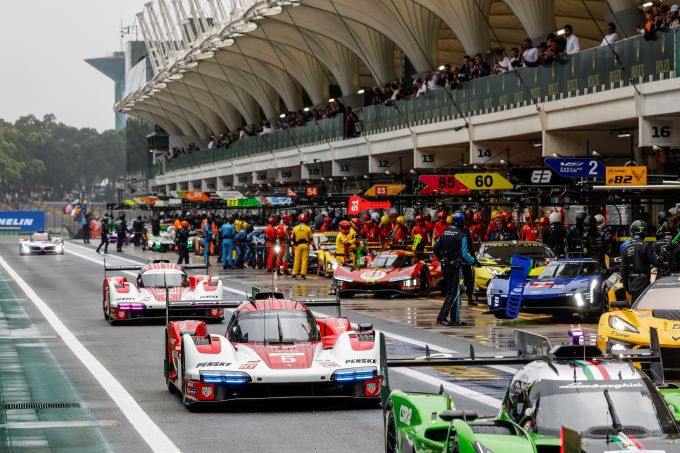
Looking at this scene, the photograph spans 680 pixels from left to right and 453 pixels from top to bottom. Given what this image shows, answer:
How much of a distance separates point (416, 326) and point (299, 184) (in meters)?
48.0

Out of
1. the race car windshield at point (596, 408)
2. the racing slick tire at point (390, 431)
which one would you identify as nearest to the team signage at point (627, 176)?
the racing slick tire at point (390, 431)

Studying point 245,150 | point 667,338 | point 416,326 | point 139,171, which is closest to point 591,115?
point 416,326

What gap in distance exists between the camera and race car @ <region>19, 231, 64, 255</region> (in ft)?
206

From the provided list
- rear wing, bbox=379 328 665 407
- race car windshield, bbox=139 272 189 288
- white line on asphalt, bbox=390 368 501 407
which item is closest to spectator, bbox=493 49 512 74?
race car windshield, bbox=139 272 189 288

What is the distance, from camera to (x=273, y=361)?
1392 centimetres

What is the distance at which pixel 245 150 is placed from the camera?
81688 millimetres

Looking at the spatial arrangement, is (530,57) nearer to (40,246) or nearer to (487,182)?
(487,182)

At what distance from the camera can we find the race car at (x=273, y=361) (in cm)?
1373

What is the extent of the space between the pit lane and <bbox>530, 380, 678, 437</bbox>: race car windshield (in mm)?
2591

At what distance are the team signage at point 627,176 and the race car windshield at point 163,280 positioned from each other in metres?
8.32

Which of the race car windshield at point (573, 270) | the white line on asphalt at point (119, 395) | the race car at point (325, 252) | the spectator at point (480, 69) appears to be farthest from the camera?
the race car at point (325, 252)

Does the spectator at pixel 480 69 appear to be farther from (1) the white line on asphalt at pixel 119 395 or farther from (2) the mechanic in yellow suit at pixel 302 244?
(1) the white line on asphalt at pixel 119 395

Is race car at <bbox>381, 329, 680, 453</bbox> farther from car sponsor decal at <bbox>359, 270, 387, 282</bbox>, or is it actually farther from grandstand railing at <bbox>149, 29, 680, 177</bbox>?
car sponsor decal at <bbox>359, 270, 387, 282</bbox>

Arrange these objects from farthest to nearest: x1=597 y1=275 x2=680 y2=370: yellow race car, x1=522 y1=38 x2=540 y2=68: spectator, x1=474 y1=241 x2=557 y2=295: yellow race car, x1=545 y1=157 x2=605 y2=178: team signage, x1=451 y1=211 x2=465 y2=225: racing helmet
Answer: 1. x1=522 y1=38 x2=540 y2=68: spectator
2. x1=474 y1=241 x2=557 y2=295: yellow race car
3. x1=451 y1=211 x2=465 y2=225: racing helmet
4. x1=545 y1=157 x2=605 y2=178: team signage
5. x1=597 y1=275 x2=680 y2=370: yellow race car
